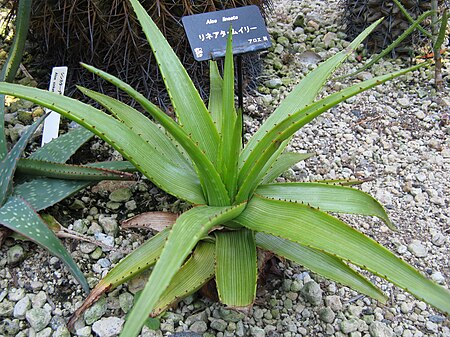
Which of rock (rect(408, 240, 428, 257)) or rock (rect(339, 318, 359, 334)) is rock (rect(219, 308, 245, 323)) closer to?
rock (rect(339, 318, 359, 334))

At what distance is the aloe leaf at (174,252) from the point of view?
898 mm

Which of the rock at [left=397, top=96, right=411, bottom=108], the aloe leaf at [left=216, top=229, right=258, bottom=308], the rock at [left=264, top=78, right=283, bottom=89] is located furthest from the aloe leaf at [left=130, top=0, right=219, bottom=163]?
the rock at [left=397, top=96, right=411, bottom=108]

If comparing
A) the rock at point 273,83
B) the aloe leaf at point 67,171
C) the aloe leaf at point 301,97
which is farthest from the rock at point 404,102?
the aloe leaf at point 67,171

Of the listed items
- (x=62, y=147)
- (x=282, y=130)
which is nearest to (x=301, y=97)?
(x=282, y=130)

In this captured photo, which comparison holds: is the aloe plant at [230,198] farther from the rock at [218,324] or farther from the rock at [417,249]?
the rock at [417,249]

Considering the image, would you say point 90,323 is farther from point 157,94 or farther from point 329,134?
point 329,134

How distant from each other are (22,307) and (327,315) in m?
0.82

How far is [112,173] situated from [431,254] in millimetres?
1018

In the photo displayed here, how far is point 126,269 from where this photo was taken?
1.33 metres

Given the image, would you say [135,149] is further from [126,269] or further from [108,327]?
[108,327]

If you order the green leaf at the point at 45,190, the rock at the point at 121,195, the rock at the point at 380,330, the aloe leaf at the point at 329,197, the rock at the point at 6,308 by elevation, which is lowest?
the rock at the point at 380,330

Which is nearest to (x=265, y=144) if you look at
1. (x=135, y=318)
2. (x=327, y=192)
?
(x=327, y=192)

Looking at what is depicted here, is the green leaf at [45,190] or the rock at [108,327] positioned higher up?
the green leaf at [45,190]

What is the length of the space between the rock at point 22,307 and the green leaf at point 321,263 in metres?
0.65
